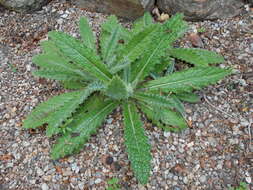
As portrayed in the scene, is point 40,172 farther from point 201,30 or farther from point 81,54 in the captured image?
point 201,30

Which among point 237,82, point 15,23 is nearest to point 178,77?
point 237,82

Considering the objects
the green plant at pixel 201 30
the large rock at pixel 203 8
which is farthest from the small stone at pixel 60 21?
the green plant at pixel 201 30

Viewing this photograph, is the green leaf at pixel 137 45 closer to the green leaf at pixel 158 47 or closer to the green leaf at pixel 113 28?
the green leaf at pixel 158 47

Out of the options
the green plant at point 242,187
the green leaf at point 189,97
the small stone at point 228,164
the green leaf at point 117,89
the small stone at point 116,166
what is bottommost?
the green plant at point 242,187

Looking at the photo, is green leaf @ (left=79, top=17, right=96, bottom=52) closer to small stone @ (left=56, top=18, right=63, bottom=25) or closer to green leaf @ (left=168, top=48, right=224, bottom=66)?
small stone @ (left=56, top=18, right=63, bottom=25)

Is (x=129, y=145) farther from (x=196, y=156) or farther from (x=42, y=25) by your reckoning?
(x=42, y=25)

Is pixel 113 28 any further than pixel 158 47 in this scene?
Yes

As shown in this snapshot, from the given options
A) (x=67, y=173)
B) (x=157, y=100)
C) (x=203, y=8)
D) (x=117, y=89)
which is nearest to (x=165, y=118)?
(x=157, y=100)
